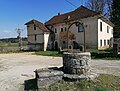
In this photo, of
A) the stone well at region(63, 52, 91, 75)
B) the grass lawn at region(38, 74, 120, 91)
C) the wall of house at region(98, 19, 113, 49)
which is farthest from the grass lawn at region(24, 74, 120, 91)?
the wall of house at region(98, 19, 113, 49)

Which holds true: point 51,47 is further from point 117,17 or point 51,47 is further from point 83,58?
point 83,58

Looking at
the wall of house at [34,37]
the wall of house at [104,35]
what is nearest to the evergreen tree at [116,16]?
the wall of house at [104,35]

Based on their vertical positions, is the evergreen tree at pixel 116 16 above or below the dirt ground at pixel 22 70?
above

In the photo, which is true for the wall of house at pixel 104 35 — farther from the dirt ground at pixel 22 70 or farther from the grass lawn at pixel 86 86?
the grass lawn at pixel 86 86

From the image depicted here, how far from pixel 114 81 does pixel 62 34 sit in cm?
3262

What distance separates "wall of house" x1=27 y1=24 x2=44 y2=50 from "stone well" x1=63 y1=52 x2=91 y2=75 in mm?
33900

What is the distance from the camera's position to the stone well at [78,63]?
30.0 ft

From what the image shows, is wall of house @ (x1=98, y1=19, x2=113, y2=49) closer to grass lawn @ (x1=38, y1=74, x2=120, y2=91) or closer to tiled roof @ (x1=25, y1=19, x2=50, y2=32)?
tiled roof @ (x1=25, y1=19, x2=50, y2=32)

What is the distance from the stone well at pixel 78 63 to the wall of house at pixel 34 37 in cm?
3390

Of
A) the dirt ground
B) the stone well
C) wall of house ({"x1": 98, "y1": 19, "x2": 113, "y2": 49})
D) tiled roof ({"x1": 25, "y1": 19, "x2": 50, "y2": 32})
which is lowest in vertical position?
the dirt ground

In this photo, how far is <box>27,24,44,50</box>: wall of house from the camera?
142 ft

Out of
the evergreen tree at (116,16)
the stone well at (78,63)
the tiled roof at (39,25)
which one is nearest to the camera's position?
the stone well at (78,63)

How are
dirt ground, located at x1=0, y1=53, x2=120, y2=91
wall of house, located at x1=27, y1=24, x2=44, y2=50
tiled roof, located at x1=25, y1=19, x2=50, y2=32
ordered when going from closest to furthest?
dirt ground, located at x1=0, y1=53, x2=120, y2=91 < wall of house, located at x1=27, y1=24, x2=44, y2=50 < tiled roof, located at x1=25, y1=19, x2=50, y2=32

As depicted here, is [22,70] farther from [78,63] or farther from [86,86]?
[86,86]
